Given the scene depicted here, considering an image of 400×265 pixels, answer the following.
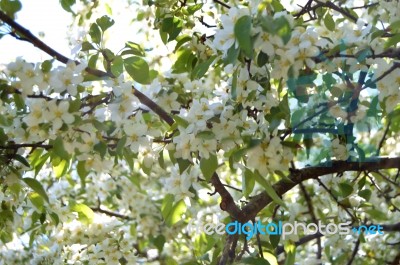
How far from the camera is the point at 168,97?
1.52 m

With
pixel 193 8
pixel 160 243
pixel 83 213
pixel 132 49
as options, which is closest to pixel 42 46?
pixel 132 49

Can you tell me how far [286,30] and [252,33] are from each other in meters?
0.07

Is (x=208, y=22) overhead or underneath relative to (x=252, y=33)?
overhead

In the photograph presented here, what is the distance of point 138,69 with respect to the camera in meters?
1.35

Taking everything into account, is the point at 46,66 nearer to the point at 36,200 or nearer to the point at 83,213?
the point at 36,200

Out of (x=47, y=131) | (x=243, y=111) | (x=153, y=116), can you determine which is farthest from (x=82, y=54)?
(x=243, y=111)

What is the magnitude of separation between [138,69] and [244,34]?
38 centimetres

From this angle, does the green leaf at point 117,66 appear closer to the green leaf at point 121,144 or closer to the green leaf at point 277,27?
the green leaf at point 121,144

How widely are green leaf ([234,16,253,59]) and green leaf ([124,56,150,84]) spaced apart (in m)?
0.35

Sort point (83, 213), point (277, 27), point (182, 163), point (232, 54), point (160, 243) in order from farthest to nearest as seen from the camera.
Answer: point (160, 243) < point (83, 213) < point (182, 163) < point (232, 54) < point (277, 27)

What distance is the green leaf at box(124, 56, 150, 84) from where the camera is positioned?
53.1 inches

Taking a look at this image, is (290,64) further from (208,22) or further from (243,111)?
(208,22)

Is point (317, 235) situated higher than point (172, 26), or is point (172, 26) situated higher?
point (172, 26)

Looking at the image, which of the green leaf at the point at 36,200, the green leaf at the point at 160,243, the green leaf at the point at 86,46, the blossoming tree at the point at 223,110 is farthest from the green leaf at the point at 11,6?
the green leaf at the point at 160,243
